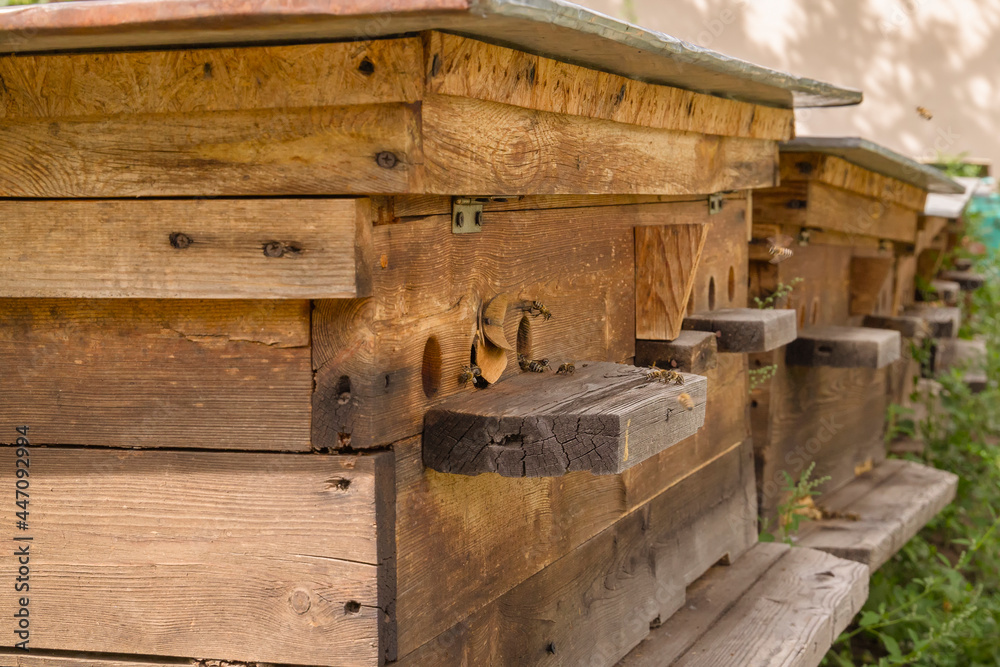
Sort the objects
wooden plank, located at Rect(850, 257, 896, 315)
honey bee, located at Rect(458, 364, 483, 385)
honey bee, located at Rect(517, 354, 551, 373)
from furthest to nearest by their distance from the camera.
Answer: wooden plank, located at Rect(850, 257, 896, 315), honey bee, located at Rect(517, 354, 551, 373), honey bee, located at Rect(458, 364, 483, 385)

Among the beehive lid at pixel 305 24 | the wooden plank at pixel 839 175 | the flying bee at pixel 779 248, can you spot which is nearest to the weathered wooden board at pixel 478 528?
the beehive lid at pixel 305 24

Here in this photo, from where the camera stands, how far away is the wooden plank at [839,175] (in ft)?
13.5

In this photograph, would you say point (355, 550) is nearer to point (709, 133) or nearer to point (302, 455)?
point (302, 455)

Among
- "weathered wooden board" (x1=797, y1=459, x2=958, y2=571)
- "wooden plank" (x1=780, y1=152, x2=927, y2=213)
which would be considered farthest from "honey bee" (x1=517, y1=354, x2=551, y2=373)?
"weathered wooden board" (x1=797, y1=459, x2=958, y2=571)

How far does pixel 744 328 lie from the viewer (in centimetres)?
329

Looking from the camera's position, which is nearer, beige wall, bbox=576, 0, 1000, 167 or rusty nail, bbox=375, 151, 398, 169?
rusty nail, bbox=375, 151, 398, 169

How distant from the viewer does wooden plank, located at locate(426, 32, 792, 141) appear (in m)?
1.79

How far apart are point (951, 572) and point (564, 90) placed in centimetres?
341

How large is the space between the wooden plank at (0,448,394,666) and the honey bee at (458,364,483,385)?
0.31 m

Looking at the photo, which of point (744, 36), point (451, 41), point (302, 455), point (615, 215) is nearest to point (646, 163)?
point (615, 215)

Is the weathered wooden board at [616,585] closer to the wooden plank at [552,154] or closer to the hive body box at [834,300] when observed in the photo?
the hive body box at [834,300]

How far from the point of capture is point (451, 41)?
5.80ft

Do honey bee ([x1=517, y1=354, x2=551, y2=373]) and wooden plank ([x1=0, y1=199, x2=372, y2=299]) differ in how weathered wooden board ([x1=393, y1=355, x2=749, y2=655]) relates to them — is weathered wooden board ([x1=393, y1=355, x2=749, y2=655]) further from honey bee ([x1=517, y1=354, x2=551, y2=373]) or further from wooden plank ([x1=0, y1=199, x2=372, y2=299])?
wooden plank ([x1=0, y1=199, x2=372, y2=299])

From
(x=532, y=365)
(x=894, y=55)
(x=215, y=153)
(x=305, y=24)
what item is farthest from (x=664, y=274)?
(x=894, y=55)
